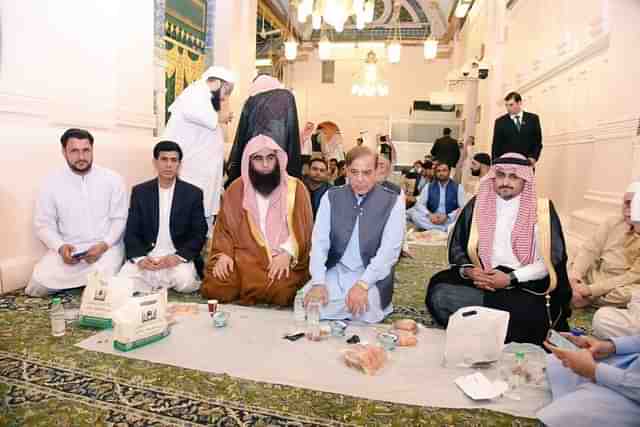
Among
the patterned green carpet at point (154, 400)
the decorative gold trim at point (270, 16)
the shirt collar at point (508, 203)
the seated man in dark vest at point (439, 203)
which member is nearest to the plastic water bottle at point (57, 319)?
the patterned green carpet at point (154, 400)

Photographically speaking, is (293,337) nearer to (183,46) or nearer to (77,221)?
(77,221)

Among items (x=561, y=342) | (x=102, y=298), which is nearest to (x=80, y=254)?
(x=102, y=298)

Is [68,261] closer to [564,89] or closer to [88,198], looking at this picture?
[88,198]

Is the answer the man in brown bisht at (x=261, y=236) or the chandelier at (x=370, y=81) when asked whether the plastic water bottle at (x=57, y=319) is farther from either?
the chandelier at (x=370, y=81)

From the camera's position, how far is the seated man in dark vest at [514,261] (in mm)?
2184

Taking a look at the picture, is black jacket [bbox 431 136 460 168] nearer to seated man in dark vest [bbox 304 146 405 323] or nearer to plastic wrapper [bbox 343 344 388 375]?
seated man in dark vest [bbox 304 146 405 323]

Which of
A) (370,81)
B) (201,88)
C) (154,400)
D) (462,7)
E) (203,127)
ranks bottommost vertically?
(154,400)

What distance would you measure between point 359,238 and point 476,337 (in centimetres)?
79

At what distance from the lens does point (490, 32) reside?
22.8ft

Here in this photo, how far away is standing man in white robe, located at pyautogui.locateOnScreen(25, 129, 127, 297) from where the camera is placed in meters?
2.67

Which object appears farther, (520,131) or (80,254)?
(520,131)

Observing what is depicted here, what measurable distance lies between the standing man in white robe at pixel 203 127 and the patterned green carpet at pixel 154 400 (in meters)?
1.83

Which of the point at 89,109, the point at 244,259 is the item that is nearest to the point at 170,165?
the point at 244,259

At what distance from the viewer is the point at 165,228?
112 inches
